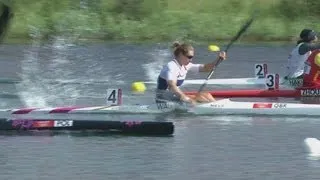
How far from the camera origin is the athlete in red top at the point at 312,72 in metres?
17.7

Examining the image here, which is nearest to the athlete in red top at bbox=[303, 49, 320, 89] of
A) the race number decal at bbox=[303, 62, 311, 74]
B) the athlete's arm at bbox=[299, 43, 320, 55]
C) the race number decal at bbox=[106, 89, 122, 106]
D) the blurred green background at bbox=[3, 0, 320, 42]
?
the race number decal at bbox=[303, 62, 311, 74]

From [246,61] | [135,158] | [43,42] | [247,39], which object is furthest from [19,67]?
[135,158]

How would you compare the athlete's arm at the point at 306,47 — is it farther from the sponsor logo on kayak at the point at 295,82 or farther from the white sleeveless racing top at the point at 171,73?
the white sleeveless racing top at the point at 171,73

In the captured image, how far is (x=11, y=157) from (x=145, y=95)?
23.0 ft

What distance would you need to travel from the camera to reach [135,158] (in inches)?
471

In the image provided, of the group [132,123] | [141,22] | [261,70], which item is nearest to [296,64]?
[261,70]

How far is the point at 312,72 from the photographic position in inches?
699

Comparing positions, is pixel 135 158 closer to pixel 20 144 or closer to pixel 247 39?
pixel 20 144

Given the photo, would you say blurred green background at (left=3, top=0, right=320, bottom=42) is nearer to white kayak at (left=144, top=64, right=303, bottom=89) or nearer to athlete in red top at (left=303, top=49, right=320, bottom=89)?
white kayak at (left=144, top=64, right=303, bottom=89)

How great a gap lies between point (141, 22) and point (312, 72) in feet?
68.0

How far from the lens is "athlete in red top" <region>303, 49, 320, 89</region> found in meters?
17.7

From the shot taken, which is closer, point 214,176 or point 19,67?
point 214,176

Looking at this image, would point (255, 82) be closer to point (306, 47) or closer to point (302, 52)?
point (302, 52)

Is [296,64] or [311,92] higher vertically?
[296,64]
